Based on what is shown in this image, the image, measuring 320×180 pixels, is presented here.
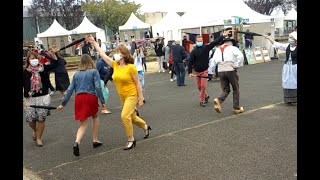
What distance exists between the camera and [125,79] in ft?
19.4

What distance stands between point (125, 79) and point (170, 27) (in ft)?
63.4

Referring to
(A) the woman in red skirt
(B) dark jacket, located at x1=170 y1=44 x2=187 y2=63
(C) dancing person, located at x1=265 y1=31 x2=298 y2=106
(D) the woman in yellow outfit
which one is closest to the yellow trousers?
(D) the woman in yellow outfit

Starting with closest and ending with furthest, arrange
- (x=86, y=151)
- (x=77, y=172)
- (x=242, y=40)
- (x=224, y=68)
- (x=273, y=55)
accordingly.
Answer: (x=77, y=172) → (x=86, y=151) → (x=224, y=68) → (x=242, y=40) → (x=273, y=55)

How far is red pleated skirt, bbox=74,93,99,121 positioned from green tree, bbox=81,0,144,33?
38948mm

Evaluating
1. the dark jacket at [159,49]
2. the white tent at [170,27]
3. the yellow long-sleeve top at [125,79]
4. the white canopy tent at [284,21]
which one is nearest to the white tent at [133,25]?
the white tent at [170,27]

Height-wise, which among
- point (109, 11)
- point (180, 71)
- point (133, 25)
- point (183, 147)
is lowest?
point (183, 147)

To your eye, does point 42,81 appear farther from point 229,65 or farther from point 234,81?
point 234,81

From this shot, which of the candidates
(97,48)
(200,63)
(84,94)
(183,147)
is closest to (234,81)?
(200,63)

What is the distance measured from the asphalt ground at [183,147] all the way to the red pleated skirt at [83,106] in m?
0.64
